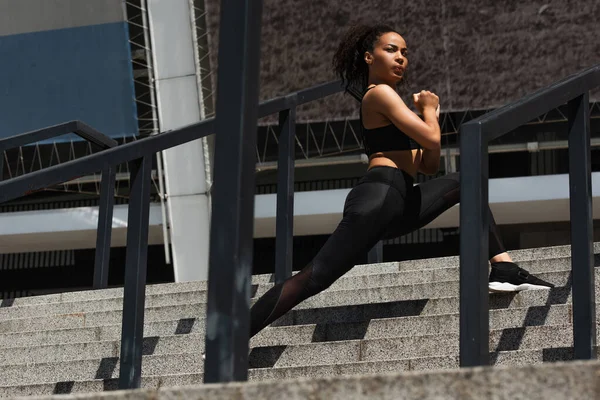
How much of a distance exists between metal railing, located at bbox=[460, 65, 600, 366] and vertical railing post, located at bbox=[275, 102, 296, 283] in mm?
1621

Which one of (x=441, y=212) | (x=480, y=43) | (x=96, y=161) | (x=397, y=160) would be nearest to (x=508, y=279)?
(x=441, y=212)

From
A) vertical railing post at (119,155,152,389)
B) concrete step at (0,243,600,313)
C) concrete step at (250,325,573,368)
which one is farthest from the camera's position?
→ concrete step at (0,243,600,313)

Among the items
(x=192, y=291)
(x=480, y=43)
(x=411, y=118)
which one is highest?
(x=480, y=43)

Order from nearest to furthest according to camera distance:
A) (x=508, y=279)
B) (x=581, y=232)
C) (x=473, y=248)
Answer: (x=473, y=248) → (x=581, y=232) → (x=508, y=279)

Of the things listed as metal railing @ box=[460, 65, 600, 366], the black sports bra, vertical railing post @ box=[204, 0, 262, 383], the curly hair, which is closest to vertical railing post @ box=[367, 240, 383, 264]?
the curly hair

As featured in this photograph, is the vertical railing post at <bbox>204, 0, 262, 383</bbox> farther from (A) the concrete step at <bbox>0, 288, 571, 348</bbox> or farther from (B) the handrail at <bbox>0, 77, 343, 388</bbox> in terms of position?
(A) the concrete step at <bbox>0, 288, 571, 348</bbox>

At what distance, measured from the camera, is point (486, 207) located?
288cm

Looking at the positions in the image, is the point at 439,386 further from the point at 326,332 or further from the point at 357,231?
the point at 326,332

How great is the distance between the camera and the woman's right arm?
367 cm

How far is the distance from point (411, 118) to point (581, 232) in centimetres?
67

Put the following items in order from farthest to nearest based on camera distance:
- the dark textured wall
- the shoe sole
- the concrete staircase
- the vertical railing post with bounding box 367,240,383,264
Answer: the dark textured wall → the vertical railing post with bounding box 367,240,383,264 → the shoe sole → the concrete staircase

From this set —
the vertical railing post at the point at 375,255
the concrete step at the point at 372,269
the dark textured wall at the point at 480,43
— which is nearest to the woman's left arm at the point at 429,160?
the concrete step at the point at 372,269

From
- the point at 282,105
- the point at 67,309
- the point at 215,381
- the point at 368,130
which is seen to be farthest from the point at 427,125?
the point at 67,309

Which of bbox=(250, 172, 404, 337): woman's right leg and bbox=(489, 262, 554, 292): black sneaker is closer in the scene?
bbox=(250, 172, 404, 337): woman's right leg
